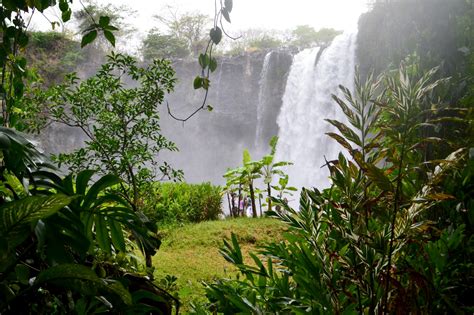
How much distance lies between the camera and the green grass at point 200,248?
12.9 feet

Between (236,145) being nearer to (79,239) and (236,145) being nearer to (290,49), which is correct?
(290,49)

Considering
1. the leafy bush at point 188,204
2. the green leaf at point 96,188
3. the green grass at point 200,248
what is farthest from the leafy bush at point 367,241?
the leafy bush at point 188,204

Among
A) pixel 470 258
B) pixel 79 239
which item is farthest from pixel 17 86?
pixel 470 258

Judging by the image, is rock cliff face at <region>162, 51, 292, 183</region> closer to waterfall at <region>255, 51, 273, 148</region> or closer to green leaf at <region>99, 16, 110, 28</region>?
waterfall at <region>255, 51, 273, 148</region>

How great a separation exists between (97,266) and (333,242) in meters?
0.84

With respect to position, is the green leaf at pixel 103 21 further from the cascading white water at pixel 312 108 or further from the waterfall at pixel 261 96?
the waterfall at pixel 261 96

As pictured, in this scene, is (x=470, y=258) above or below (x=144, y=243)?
below

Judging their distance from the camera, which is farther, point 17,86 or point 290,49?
point 290,49

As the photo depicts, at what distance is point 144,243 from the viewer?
119 centimetres

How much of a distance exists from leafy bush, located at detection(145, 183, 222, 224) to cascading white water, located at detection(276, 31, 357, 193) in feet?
13.5

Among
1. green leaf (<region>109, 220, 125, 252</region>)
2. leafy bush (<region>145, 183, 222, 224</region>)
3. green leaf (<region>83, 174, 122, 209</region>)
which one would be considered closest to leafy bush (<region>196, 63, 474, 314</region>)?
green leaf (<region>109, 220, 125, 252</region>)

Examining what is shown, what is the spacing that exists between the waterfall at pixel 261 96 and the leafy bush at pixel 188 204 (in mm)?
7406

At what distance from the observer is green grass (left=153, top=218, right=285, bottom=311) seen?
3926 mm

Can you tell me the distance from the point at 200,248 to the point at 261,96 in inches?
409
